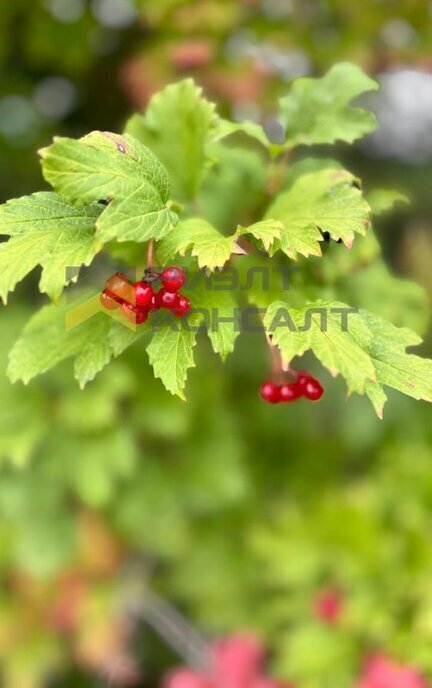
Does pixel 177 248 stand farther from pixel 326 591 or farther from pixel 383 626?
pixel 326 591

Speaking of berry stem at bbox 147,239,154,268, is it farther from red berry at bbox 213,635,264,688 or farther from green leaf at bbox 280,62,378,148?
red berry at bbox 213,635,264,688

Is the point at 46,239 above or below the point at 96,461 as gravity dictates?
above

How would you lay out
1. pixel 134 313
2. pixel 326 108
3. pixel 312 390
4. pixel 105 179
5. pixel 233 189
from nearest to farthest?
pixel 105 179, pixel 134 313, pixel 312 390, pixel 326 108, pixel 233 189

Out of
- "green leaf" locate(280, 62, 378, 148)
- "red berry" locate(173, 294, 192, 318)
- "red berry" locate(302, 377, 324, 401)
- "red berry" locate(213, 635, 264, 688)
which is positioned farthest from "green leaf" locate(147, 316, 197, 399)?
"red berry" locate(213, 635, 264, 688)

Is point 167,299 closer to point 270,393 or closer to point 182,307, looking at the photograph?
point 182,307

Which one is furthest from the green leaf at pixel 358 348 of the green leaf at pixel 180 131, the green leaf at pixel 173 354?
the green leaf at pixel 180 131

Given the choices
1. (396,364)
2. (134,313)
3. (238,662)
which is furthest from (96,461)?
(396,364)

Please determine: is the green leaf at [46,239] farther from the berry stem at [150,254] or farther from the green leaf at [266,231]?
the green leaf at [266,231]

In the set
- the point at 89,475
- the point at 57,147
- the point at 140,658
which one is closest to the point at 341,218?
the point at 57,147
